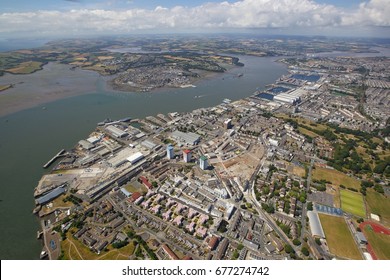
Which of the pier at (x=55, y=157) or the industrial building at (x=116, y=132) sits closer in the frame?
the pier at (x=55, y=157)

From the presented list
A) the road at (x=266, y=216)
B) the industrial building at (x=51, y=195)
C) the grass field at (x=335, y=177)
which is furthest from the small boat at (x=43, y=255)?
the grass field at (x=335, y=177)

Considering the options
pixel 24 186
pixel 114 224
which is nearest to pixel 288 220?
pixel 114 224

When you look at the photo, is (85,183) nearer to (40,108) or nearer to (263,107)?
(40,108)

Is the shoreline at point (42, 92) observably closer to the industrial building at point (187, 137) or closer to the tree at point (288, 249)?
the industrial building at point (187, 137)

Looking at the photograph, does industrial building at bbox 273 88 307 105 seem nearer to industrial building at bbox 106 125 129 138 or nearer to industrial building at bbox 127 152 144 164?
industrial building at bbox 106 125 129 138

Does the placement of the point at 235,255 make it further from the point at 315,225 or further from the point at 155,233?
the point at 315,225
